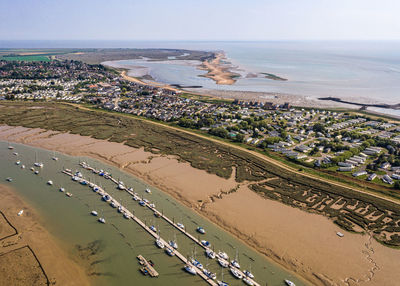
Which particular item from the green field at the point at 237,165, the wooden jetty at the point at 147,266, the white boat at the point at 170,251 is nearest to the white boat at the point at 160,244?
the white boat at the point at 170,251

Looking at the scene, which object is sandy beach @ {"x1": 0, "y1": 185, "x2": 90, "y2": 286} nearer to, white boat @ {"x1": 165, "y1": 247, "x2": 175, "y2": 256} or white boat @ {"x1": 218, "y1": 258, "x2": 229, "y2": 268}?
white boat @ {"x1": 165, "y1": 247, "x2": 175, "y2": 256}

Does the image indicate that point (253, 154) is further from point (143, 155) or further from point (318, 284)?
point (318, 284)

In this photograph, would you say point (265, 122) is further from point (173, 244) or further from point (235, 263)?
point (173, 244)

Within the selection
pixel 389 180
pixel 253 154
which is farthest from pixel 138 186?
pixel 389 180

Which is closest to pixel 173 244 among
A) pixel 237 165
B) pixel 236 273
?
pixel 236 273

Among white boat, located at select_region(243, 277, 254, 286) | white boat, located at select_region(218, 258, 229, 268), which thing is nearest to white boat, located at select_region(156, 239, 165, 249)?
white boat, located at select_region(218, 258, 229, 268)
